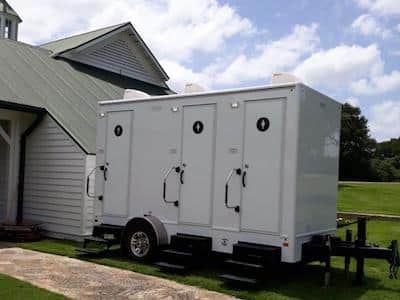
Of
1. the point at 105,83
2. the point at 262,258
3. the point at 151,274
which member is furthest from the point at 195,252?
the point at 105,83

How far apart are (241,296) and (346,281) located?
2.32 meters

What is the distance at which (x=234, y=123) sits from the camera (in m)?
9.27

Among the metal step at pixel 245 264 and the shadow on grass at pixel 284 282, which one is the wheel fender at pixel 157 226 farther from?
the metal step at pixel 245 264

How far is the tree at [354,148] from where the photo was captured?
2073 inches

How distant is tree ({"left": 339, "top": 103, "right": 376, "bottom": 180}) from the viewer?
173 feet

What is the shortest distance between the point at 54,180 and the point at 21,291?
6.49 m

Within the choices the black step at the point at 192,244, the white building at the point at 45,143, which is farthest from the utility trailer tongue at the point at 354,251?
the white building at the point at 45,143

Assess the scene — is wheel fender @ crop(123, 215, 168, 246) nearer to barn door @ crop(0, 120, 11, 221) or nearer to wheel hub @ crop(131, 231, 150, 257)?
wheel hub @ crop(131, 231, 150, 257)

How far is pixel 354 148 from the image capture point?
5328cm

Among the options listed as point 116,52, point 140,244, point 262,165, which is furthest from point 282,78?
point 116,52

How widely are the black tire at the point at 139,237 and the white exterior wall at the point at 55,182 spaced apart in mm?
3030

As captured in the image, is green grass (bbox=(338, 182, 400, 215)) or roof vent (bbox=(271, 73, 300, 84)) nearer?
roof vent (bbox=(271, 73, 300, 84))

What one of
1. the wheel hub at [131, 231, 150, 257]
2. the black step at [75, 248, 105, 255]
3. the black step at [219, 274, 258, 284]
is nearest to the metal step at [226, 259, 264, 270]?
the black step at [219, 274, 258, 284]

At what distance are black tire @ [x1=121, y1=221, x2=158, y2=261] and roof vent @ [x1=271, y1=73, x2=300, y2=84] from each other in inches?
146
